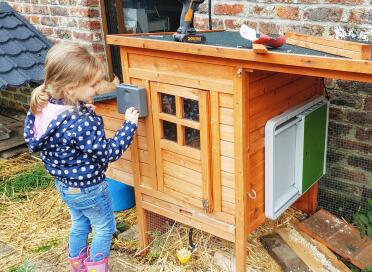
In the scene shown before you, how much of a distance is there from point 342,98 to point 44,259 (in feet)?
7.08

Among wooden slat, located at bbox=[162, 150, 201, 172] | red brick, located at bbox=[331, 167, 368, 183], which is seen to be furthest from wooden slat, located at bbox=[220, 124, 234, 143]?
red brick, located at bbox=[331, 167, 368, 183]

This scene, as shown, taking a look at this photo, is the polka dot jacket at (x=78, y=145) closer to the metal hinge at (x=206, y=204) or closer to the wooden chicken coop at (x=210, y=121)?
the wooden chicken coop at (x=210, y=121)

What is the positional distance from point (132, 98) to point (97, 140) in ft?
1.11

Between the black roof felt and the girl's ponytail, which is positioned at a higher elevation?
the black roof felt

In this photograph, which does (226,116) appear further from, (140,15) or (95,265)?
(140,15)

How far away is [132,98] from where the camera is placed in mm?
2291

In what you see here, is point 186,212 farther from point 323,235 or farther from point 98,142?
point 323,235

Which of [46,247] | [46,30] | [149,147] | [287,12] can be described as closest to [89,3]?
[46,30]

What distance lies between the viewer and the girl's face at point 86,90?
2072 mm

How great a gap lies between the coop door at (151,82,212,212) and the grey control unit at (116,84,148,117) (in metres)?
0.05

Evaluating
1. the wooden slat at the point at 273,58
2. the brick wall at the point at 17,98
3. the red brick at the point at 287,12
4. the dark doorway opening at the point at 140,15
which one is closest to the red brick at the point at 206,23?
the red brick at the point at 287,12

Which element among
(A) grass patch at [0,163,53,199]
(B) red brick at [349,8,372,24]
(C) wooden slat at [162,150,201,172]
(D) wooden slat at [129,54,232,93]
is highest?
(B) red brick at [349,8,372,24]

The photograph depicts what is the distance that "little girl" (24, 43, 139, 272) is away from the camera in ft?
6.64

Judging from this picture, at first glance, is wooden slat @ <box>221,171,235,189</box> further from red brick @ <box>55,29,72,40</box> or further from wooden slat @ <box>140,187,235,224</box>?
red brick @ <box>55,29,72,40</box>
